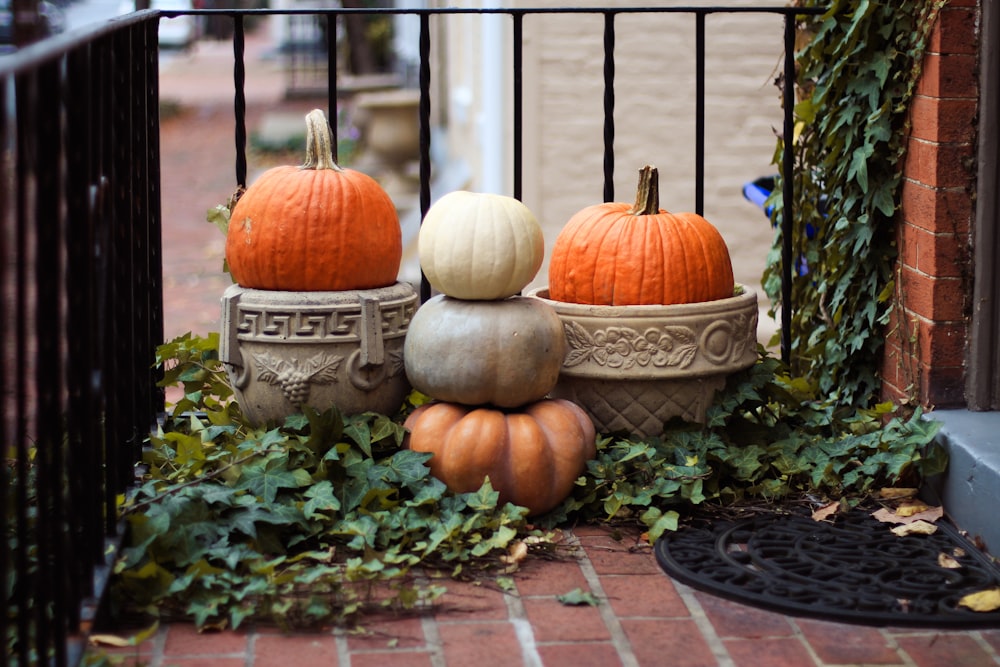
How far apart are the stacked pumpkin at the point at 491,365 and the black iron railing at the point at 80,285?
23.6 inches

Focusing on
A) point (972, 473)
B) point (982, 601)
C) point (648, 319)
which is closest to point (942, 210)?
point (972, 473)

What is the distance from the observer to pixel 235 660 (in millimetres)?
2555

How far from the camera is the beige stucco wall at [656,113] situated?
7504 mm

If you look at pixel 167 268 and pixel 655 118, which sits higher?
pixel 655 118

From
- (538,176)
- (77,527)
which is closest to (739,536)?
(77,527)

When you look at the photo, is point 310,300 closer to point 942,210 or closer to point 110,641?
point 110,641

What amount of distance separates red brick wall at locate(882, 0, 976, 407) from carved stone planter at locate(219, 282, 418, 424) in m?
1.40

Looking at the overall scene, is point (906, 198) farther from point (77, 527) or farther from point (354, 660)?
point (77, 527)

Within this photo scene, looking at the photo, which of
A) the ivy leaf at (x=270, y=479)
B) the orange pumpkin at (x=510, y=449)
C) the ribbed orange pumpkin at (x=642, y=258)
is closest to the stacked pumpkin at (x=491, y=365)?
the orange pumpkin at (x=510, y=449)

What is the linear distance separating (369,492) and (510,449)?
1.20 ft

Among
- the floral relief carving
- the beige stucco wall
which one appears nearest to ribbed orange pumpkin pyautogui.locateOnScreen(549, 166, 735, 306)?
the floral relief carving

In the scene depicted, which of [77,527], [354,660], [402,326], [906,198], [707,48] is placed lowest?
[354,660]

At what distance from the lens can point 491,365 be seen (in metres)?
3.29

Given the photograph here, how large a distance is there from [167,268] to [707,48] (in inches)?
199
